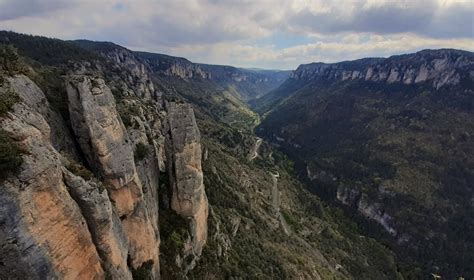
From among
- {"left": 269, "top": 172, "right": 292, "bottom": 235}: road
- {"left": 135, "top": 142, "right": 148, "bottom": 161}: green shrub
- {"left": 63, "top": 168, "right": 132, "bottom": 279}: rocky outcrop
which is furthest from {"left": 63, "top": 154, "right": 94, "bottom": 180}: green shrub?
{"left": 269, "top": 172, "right": 292, "bottom": 235}: road

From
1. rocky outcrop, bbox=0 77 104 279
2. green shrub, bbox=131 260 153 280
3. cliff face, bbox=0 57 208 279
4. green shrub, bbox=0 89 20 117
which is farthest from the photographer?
green shrub, bbox=131 260 153 280

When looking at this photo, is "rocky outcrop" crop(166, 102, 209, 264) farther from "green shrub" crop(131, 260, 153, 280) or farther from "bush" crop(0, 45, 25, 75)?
"bush" crop(0, 45, 25, 75)

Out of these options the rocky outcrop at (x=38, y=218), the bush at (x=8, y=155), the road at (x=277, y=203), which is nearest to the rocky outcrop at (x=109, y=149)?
the rocky outcrop at (x=38, y=218)

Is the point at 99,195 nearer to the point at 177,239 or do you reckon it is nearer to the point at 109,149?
the point at 109,149

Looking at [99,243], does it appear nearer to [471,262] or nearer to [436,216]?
[471,262]

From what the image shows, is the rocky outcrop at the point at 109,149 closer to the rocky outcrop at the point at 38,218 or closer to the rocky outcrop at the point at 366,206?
the rocky outcrop at the point at 38,218

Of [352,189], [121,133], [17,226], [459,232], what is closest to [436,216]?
[459,232]
